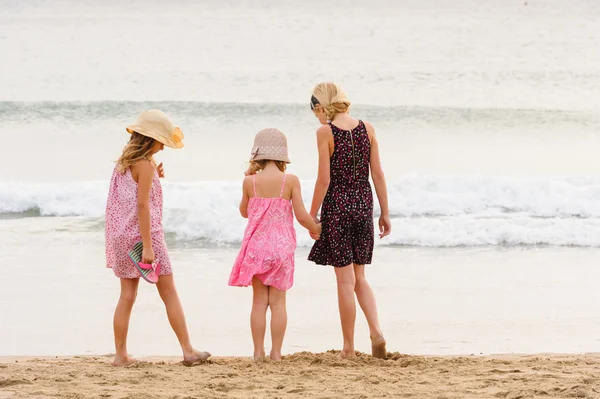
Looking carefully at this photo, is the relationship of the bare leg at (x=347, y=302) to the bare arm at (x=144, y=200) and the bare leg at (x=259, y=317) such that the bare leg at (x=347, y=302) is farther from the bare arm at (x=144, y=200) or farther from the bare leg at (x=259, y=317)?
the bare arm at (x=144, y=200)

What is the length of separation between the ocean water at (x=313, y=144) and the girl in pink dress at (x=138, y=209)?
2.78 feet

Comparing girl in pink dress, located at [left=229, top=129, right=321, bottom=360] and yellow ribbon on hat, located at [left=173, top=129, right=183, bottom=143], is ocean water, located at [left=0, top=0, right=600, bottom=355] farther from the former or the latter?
yellow ribbon on hat, located at [left=173, top=129, right=183, bottom=143]

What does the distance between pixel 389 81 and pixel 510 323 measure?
49.5ft

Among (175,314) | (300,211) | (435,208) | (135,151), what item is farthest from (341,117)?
(435,208)

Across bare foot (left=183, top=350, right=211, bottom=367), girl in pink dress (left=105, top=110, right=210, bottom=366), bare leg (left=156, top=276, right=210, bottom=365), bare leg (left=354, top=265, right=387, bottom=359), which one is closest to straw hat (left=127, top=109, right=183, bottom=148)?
girl in pink dress (left=105, top=110, right=210, bottom=366)

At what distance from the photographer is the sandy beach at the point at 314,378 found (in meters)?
3.75

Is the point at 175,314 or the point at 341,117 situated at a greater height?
the point at 341,117

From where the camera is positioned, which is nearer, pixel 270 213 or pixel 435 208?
pixel 270 213

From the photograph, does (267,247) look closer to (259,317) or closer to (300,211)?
(300,211)

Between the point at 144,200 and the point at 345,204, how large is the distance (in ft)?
3.44

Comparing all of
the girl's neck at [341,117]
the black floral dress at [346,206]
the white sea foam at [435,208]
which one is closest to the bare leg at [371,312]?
the black floral dress at [346,206]

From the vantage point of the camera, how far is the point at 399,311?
6.04 metres

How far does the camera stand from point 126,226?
434 centimetres

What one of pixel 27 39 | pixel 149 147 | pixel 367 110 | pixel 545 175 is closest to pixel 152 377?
pixel 149 147
